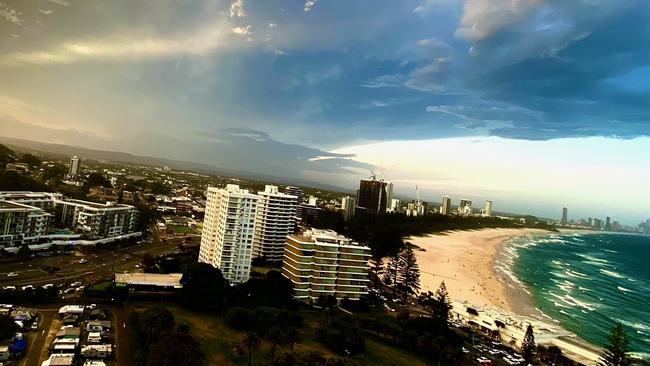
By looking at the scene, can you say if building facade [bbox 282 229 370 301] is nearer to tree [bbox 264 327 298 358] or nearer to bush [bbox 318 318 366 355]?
bush [bbox 318 318 366 355]

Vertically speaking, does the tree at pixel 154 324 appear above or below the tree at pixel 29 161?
below

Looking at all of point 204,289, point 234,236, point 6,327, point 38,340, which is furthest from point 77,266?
point 38,340

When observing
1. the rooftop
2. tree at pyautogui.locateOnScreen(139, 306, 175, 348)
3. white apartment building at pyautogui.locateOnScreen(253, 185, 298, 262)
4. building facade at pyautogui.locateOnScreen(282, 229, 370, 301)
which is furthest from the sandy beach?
tree at pyautogui.locateOnScreen(139, 306, 175, 348)

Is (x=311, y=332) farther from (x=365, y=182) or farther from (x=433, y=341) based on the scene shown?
(x=365, y=182)

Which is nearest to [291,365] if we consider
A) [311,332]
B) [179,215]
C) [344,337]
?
[344,337]

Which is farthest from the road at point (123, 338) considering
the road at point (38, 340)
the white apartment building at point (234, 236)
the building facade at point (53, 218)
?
the building facade at point (53, 218)

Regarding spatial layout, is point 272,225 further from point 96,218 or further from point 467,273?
point 467,273

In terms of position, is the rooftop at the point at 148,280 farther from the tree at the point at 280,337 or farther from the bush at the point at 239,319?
the tree at the point at 280,337

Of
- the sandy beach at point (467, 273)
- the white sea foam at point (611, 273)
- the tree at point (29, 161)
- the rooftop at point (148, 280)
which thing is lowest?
the sandy beach at point (467, 273)
